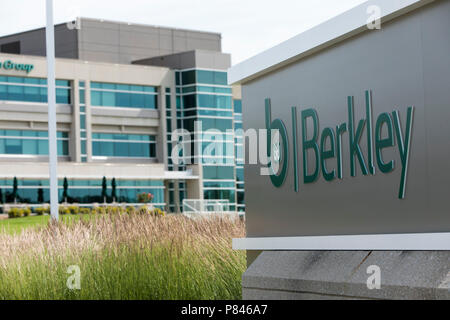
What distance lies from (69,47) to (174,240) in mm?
57520

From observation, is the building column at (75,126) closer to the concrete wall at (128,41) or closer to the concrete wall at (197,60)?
the concrete wall at (128,41)

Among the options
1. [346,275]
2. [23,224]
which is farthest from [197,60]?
[346,275]

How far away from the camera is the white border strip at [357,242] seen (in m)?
4.20

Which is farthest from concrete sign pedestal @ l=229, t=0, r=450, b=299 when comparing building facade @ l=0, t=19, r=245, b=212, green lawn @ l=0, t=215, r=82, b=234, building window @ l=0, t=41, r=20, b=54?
building window @ l=0, t=41, r=20, b=54

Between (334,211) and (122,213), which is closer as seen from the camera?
(334,211)

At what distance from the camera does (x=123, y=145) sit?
5928 cm

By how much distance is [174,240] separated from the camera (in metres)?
8.27

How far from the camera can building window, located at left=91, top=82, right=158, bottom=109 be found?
5816cm

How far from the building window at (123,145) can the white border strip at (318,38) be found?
52678mm

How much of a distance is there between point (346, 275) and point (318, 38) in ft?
5.28

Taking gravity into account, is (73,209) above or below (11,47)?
below

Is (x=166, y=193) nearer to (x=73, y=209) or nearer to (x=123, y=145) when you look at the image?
(x=123, y=145)
